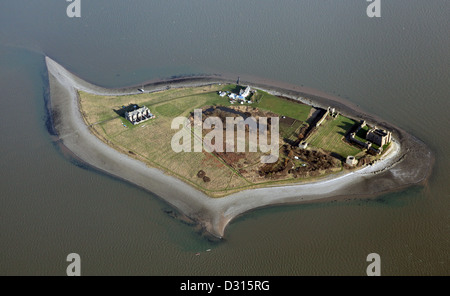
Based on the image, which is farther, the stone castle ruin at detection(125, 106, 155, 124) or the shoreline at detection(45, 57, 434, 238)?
the stone castle ruin at detection(125, 106, 155, 124)

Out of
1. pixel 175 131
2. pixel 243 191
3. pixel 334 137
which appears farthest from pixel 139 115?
pixel 334 137

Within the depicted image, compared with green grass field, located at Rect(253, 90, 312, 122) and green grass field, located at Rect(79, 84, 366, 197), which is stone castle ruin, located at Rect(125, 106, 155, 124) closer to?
green grass field, located at Rect(79, 84, 366, 197)

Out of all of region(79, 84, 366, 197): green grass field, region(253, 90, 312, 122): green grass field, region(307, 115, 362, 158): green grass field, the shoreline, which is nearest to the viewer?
the shoreline

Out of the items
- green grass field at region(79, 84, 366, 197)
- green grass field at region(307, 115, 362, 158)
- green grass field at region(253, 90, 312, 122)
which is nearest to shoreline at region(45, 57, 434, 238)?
green grass field at region(79, 84, 366, 197)

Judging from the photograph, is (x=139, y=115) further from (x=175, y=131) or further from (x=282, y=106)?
(x=282, y=106)

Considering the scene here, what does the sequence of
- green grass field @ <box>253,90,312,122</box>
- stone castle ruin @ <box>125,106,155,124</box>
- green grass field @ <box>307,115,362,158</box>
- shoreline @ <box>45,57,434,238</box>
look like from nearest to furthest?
shoreline @ <box>45,57,434,238</box> → green grass field @ <box>307,115,362,158</box> → stone castle ruin @ <box>125,106,155,124</box> → green grass field @ <box>253,90,312,122</box>

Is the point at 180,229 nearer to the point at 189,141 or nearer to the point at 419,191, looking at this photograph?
the point at 189,141

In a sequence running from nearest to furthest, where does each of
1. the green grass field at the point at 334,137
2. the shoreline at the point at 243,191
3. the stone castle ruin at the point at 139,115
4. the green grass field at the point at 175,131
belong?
the shoreline at the point at 243,191, the green grass field at the point at 175,131, the green grass field at the point at 334,137, the stone castle ruin at the point at 139,115

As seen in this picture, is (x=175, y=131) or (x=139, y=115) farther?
(x=139, y=115)

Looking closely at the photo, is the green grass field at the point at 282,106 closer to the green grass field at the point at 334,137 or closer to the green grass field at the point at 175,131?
the green grass field at the point at 175,131

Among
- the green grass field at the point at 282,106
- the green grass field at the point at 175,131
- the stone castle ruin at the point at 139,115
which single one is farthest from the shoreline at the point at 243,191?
the stone castle ruin at the point at 139,115
